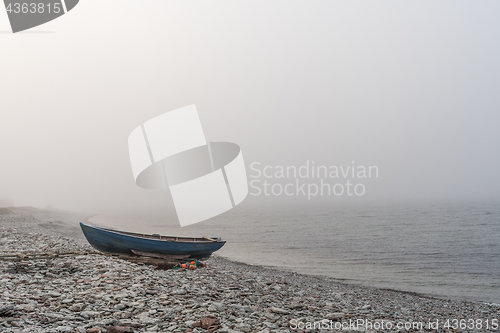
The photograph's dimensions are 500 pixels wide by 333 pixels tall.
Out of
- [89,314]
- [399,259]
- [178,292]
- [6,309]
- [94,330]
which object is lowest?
[399,259]

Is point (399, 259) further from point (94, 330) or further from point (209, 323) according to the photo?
point (94, 330)

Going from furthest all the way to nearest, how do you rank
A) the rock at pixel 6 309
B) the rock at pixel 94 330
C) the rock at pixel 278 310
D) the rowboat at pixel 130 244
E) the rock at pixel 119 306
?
the rowboat at pixel 130 244, the rock at pixel 278 310, the rock at pixel 119 306, the rock at pixel 6 309, the rock at pixel 94 330

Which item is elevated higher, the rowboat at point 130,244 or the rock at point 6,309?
the rock at point 6,309

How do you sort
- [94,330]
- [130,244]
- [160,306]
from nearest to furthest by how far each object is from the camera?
[94,330], [160,306], [130,244]

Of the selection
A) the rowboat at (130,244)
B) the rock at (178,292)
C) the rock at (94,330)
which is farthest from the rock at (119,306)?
the rowboat at (130,244)

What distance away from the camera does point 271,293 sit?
11305mm

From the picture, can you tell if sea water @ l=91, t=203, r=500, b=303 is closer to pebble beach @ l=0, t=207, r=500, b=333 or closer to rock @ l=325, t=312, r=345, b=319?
pebble beach @ l=0, t=207, r=500, b=333

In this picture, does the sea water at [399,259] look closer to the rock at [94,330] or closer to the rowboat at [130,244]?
the rowboat at [130,244]

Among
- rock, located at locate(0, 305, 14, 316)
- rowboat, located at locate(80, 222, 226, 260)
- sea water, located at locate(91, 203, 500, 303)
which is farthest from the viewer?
sea water, located at locate(91, 203, 500, 303)

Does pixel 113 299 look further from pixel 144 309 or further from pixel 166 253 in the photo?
pixel 166 253

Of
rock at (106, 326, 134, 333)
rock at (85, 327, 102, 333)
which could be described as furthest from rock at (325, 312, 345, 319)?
rock at (85, 327, 102, 333)

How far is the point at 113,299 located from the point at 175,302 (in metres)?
1.82

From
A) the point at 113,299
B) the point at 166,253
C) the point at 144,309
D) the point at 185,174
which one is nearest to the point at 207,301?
the point at 144,309

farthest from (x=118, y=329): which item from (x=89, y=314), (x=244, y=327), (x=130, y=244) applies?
(x=130, y=244)
